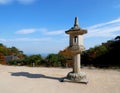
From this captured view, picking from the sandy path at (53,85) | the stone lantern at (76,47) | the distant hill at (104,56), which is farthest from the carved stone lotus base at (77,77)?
the distant hill at (104,56)

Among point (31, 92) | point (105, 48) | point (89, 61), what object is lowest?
point (31, 92)

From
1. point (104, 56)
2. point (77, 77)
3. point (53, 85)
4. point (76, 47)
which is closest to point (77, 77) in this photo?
point (77, 77)

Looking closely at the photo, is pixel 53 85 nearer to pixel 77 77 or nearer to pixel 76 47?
pixel 77 77

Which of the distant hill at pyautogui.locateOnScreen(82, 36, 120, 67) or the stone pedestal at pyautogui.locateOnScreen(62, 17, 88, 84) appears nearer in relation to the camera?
the stone pedestal at pyautogui.locateOnScreen(62, 17, 88, 84)

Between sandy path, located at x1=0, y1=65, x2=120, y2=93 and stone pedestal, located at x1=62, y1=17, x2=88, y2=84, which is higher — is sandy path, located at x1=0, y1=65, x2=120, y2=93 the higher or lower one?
the lower one

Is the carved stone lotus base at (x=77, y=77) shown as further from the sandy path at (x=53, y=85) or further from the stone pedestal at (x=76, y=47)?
the sandy path at (x=53, y=85)

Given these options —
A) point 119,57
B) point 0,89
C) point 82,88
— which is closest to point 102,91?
point 82,88

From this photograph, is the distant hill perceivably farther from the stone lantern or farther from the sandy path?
the stone lantern

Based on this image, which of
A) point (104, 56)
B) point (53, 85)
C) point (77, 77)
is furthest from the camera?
point (104, 56)

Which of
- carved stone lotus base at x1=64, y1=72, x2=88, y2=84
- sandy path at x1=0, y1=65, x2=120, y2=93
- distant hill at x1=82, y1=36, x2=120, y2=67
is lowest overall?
sandy path at x1=0, y1=65, x2=120, y2=93

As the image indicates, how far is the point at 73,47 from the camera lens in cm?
984

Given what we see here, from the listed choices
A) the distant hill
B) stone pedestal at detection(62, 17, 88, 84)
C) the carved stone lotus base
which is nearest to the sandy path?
the carved stone lotus base

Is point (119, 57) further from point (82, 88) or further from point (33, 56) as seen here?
point (82, 88)

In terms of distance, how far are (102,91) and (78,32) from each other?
2.98 meters
